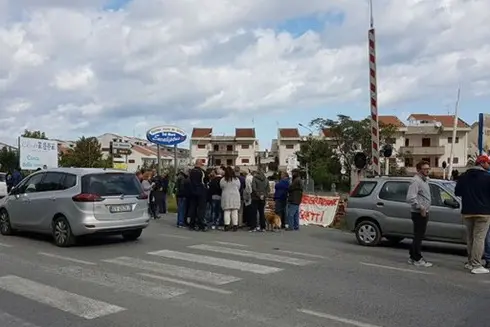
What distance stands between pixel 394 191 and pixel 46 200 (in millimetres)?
7746

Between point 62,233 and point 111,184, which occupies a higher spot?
point 111,184

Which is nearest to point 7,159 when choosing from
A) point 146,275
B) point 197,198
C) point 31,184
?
point 197,198

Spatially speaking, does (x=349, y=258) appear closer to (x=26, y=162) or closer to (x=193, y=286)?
(x=193, y=286)

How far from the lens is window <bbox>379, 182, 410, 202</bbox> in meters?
12.3

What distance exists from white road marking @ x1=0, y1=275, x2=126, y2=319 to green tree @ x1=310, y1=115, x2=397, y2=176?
54957mm

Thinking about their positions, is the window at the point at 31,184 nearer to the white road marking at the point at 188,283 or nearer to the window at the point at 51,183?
the window at the point at 51,183

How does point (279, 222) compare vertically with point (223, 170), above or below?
below

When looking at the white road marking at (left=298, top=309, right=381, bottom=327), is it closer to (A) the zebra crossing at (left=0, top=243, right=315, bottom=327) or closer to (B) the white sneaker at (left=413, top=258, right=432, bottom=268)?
(A) the zebra crossing at (left=0, top=243, right=315, bottom=327)

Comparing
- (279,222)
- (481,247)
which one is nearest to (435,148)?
(279,222)

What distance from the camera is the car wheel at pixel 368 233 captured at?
12578 millimetres

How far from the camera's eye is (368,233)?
41.7 feet

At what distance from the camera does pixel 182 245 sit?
1216 cm

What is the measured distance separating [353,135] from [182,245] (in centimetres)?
5324

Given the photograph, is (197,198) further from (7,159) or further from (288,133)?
(288,133)
